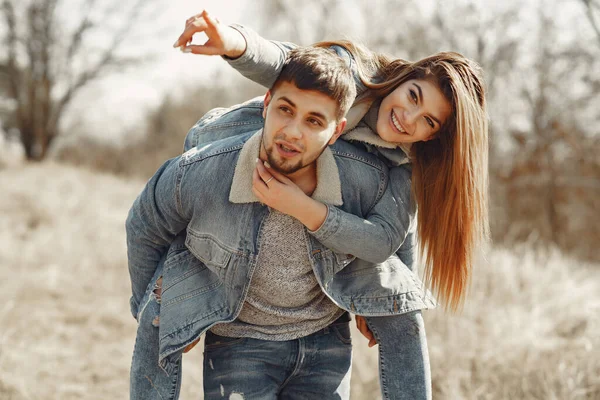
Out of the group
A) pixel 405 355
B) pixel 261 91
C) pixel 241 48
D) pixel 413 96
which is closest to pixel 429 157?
pixel 413 96

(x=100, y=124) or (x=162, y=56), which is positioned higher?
(x=162, y=56)

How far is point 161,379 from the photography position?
7.46 feet

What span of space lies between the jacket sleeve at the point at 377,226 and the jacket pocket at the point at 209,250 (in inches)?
12.4

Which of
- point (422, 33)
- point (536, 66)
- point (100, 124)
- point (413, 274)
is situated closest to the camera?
point (413, 274)

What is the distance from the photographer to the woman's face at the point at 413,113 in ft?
7.35

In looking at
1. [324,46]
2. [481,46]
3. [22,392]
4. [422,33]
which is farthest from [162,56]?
[324,46]

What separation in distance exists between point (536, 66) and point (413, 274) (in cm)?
934

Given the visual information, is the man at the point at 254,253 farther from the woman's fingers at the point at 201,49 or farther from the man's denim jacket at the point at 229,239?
the woman's fingers at the point at 201,49

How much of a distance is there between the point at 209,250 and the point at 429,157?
877 millimetres

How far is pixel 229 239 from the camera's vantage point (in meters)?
2.15

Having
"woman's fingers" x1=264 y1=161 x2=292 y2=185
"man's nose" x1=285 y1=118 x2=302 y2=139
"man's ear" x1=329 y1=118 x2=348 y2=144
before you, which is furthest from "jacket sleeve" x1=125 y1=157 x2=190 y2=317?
"man's ear" x1=329 y1=118 x2=348 y2=144

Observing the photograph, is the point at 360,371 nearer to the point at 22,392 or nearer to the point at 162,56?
the point at 22,392

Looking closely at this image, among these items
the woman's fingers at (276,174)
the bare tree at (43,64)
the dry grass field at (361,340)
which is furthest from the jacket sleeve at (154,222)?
the bare tree at (43,64)

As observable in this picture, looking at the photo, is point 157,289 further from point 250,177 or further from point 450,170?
point 450,170
